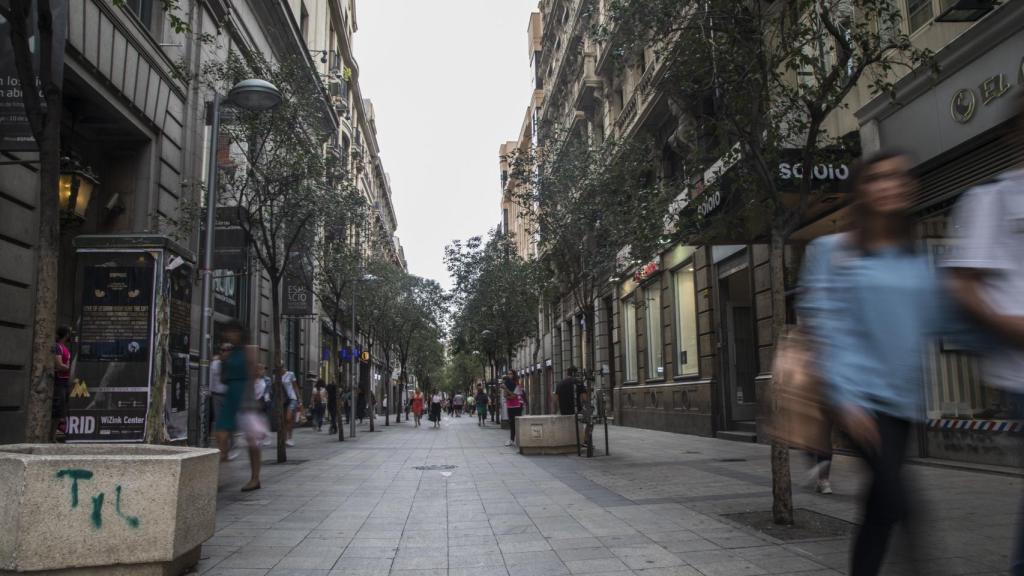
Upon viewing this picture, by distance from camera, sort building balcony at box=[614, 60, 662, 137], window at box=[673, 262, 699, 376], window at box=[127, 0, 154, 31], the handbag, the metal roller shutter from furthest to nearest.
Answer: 1. building balcony at box=[614, 60, 662, 137]
2. window at box=[673, 262, 699, 376]
3. window at box=[127, 0, 154, 31]
4. the metal roller shutter
5. the handbag

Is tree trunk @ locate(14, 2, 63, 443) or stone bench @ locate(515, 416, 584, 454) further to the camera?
stone bench @ locate(515, 416, 584, 454)

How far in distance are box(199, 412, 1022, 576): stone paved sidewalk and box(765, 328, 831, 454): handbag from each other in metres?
0.33

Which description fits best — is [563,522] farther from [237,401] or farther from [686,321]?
[686,321]

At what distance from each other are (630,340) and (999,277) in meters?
23.9

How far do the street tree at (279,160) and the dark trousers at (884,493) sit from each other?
11445mm

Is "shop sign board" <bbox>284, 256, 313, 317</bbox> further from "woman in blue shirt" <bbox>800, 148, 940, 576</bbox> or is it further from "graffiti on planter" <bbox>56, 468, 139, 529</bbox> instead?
"woman in blue shirt" <bbox>800, 148, 940, 576</bbox>

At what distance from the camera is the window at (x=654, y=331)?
876 inches

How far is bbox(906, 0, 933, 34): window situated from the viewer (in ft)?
33.4

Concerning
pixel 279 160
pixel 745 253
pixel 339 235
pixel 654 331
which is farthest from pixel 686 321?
pixel 279 160

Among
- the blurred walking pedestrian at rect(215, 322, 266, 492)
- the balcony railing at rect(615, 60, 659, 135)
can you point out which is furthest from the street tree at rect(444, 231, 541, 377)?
the blurred walking pedestrian at rect(215, 322, 266, 492)

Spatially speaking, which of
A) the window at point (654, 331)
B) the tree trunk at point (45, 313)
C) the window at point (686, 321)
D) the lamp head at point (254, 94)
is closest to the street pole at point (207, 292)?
the lamp head at point (254, 94)

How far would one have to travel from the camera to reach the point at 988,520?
596cm

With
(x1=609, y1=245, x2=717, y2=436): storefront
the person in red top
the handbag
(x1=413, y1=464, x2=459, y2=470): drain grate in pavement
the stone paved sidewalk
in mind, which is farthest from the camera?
(x1=609, y1=245, x2=717, y2=436): storefront

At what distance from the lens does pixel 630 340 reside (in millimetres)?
26219
